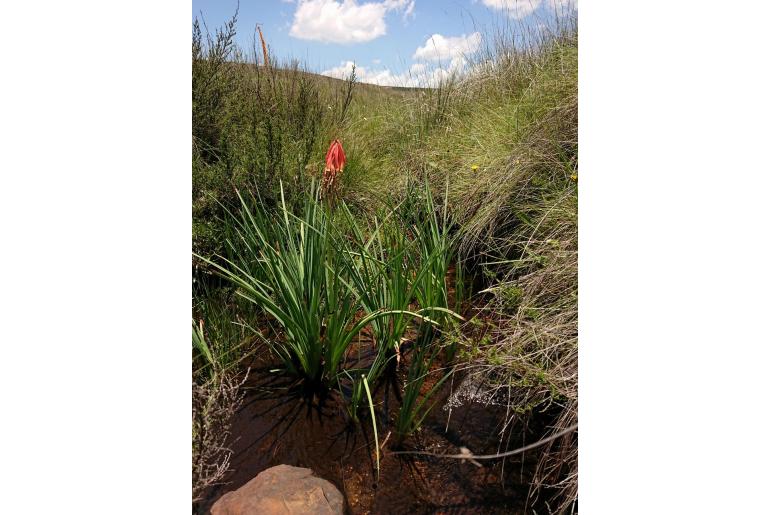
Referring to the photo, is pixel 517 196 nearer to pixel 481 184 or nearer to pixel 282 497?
pixel 481 184

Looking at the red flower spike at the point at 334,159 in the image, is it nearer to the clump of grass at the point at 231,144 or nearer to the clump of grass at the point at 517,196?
the clump of grass at the point at 231,144

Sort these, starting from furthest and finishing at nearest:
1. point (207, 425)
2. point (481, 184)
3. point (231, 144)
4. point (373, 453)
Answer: point (481, 184), point (231, 144), point (373, 453), point (207, 425)

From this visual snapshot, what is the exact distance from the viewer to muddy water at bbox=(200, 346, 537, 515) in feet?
4.82

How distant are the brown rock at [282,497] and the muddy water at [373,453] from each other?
97 millimetres

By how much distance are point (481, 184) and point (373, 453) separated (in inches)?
60.6

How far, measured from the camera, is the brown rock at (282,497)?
1259 millimetres

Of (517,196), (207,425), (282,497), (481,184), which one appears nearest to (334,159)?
(207,425)

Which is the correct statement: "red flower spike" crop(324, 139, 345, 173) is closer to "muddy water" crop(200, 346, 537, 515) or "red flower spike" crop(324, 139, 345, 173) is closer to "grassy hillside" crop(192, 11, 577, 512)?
"grassy hillside" crop(192, 11, 577, 512)

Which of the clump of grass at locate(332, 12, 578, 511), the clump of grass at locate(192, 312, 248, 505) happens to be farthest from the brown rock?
the clump of grass at locate(332, 12, 578, 511)

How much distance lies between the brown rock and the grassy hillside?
531mm

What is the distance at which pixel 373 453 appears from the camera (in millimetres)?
1603

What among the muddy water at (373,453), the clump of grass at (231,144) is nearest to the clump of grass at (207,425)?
the muddy water at (373,453)
